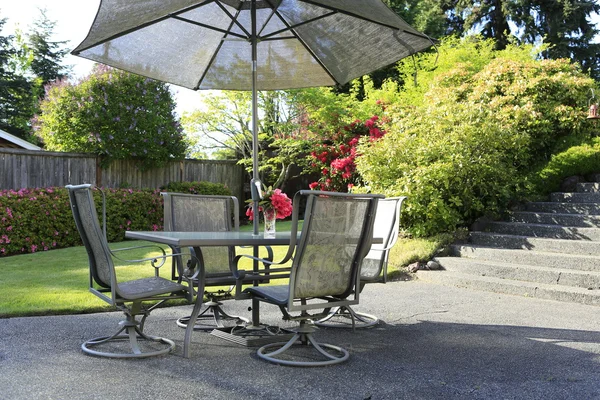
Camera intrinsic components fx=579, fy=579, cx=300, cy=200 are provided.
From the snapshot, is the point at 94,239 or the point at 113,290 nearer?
the point at 113,290

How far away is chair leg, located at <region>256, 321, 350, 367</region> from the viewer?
347cm

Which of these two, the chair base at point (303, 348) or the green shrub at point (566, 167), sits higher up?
the green shrub at point (566, 167)

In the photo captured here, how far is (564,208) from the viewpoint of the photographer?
26.2 feet

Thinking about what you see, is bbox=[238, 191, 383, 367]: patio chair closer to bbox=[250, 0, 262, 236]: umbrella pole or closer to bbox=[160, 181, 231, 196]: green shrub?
bbox=[250, 0, 262, 236]: umbrella pole

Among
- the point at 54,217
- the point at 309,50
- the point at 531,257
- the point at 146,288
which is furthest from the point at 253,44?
the point at 54,217

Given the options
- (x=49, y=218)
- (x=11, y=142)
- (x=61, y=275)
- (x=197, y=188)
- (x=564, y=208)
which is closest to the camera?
(x=61, y=275)

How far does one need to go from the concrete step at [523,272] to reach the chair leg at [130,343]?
4147mm

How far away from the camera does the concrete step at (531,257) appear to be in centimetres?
630

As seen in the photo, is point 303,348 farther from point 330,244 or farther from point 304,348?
point 330,244

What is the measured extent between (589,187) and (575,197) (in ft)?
1.16

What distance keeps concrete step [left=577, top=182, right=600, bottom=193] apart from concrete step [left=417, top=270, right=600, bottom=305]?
9.09 ft

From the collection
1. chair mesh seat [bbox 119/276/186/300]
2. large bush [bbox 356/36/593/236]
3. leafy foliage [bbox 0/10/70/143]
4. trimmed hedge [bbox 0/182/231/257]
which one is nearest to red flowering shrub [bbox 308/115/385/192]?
large bush [bbox 356/36/593/236]

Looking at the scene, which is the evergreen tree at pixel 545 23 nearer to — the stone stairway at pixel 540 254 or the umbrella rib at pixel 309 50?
the stone stairway at pixel 540 254

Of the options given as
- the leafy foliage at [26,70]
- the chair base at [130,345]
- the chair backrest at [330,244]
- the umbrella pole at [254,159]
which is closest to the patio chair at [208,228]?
the umbrella pole at [254,159]
